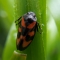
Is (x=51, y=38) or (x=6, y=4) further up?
(x=6, y=4)

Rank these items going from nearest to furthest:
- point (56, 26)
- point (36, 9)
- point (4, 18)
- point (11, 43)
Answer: point (36, 9)
point (11, 43)
point (56, 26)
point (4, 18)

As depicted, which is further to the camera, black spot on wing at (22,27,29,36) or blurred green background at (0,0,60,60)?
blurred green background at (0,0,60,60)

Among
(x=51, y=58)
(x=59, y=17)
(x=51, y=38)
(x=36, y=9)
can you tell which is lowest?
(x=51, y=58)

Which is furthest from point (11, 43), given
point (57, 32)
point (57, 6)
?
point (57, 6)

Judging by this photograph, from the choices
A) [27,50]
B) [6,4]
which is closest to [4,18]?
[6,4]

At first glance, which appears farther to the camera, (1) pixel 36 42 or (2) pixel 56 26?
(2) pixel 56 26

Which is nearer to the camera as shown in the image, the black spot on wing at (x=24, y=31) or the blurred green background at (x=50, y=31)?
the black spot on wing at (x=24, y=31)

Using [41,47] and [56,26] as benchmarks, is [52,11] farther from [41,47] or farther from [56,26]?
[41,47]

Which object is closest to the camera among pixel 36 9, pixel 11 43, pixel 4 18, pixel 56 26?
pixel 36 9

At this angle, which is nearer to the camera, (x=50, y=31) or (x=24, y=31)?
(x=24, y=31)
